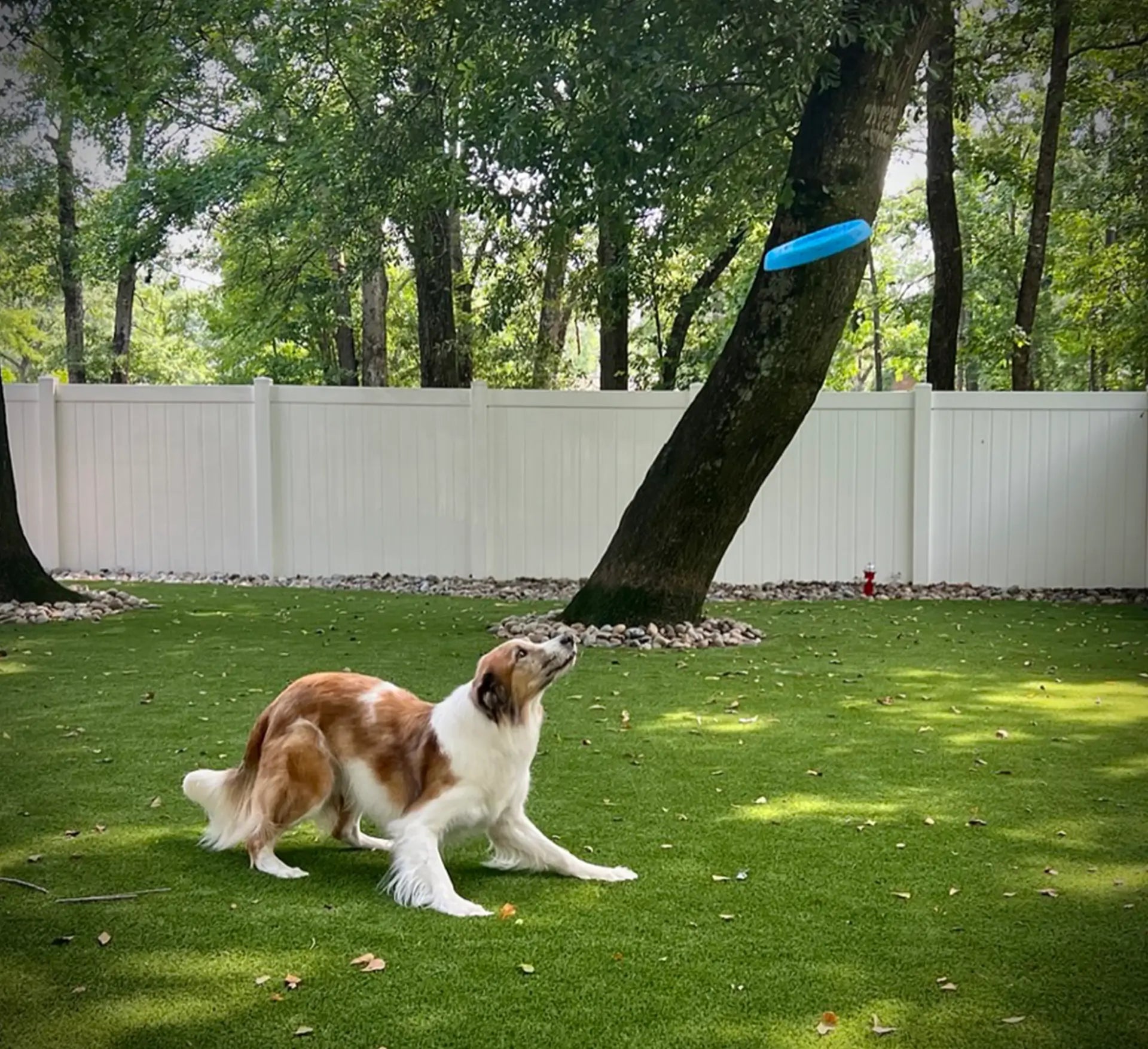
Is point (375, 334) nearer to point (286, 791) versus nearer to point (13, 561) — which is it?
point (13, 561)

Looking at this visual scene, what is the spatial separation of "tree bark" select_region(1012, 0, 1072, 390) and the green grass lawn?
6.79m

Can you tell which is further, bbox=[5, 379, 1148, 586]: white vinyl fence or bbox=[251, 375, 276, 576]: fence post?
bbox=[251, 375, 276, 576]: fence post

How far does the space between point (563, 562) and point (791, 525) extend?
6.89ft

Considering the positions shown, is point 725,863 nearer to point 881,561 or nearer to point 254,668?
point 254,668

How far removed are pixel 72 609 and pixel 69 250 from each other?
931 centimetres

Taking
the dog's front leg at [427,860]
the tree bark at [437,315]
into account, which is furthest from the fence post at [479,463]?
the dog's front leg at [427,860]

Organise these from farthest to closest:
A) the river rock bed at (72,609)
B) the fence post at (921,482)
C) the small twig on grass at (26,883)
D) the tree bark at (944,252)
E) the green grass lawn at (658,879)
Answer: the tree bark at (944,252) < the fence post at (921,482) < the river rock bed at (72,609) < the small twig on grass at (26,883) < the green grass lawn at (658,879)

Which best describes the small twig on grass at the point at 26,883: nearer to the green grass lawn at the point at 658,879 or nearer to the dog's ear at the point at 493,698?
the green grass lawn at the point at 658,879

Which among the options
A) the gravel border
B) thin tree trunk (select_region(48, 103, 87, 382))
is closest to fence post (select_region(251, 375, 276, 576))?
the gravel border

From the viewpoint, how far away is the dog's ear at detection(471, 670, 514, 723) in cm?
332

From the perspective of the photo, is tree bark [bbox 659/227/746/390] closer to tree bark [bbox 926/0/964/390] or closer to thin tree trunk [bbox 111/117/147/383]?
tree bark [bbox 926/0/964/390]

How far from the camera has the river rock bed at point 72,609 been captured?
8.16 m

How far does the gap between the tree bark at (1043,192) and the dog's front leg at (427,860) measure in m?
10.5

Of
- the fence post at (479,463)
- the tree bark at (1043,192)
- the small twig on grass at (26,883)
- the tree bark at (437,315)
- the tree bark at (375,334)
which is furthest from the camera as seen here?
the tree bark at (375,334)
